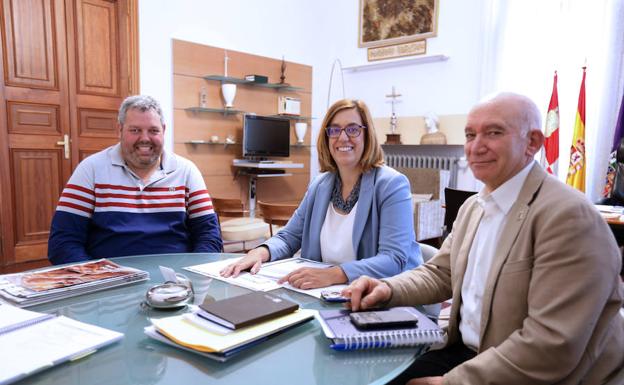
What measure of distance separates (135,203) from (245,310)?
1.19 m

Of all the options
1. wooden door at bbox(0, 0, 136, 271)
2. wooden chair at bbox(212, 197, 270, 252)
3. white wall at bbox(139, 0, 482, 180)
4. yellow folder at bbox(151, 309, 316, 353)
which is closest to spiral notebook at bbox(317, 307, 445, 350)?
yellow folder at bbox(151, 309, 316, 353)

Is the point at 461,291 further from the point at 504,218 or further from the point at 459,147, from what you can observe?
the point at 459,147

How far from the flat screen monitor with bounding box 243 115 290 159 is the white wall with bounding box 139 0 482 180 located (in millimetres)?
838

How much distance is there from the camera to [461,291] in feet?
4.00

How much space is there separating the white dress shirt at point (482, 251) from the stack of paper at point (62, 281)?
94cm

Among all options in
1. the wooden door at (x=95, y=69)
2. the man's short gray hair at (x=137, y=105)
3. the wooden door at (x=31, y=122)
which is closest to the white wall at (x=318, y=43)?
the wooden door at (x=95, y=69)

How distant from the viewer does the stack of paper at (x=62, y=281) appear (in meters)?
1.15

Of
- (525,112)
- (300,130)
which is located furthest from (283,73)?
(525,112)

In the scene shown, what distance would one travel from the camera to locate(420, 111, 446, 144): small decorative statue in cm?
535

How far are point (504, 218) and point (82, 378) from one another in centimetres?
100

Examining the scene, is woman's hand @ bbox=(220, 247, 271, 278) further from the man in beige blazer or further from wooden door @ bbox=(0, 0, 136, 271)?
wooden door @ bbox=(0, 0, 136, 271)

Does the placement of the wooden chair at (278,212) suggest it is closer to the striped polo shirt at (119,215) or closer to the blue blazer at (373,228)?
the striped polo shirt at (119,215)

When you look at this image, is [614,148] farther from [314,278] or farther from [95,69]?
[95,69]

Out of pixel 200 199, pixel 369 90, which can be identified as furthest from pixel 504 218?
pixel 369 90
